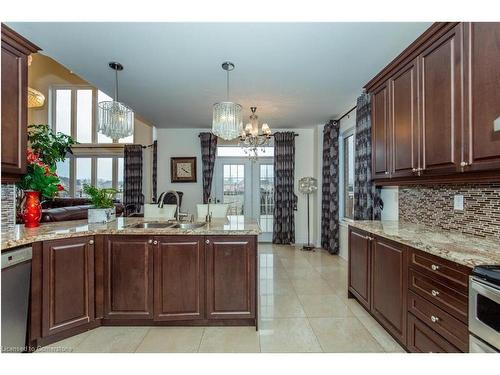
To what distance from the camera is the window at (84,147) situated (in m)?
7.72

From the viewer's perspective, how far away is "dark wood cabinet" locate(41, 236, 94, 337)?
2.06 meters

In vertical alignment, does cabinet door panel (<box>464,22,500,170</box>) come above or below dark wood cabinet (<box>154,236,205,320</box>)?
above

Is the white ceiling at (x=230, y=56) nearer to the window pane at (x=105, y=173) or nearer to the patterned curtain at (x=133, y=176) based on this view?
the patterned curtain at (x=133, y=176)

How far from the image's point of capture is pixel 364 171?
364cm

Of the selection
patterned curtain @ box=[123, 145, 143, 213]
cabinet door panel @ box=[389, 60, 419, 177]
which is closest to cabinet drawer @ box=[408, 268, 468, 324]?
cabinet door panel @ box=[389, 60, 419, 177]

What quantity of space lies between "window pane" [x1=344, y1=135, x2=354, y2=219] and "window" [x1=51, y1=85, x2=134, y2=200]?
583 cm

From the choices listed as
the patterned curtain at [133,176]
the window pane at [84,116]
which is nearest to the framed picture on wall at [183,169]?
the patterned curtain at [133,176]

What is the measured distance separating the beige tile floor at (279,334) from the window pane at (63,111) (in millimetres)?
7780

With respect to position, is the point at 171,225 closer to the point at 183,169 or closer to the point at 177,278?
the point at 177,278

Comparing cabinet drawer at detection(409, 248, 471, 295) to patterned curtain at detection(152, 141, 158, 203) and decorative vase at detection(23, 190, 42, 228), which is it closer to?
decorative vase at detection(23, 190, 42, 228)

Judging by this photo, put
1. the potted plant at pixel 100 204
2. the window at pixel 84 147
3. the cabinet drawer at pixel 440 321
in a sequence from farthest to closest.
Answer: the window at pixel 84 147, the potted plant at pixel 100 204, the cabinet drawer at pixel 440 321
